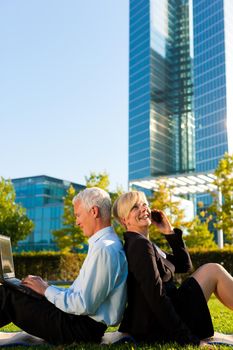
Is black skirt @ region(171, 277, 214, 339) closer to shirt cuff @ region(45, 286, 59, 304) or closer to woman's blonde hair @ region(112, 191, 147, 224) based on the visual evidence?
woman's blonde hair @ region(112, 191, 147, 224)

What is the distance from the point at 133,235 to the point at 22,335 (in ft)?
4.67

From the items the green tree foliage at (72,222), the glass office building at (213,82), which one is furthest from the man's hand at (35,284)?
the glass office building at (213,82)

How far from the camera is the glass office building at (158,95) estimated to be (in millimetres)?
120688

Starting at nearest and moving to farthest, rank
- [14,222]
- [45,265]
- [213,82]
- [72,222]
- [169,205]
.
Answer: [45,265] → [14,222] → [169,205] → [72,222] → [213,82]

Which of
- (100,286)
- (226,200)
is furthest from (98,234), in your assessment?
(226,200)

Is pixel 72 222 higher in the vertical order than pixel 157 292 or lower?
higher

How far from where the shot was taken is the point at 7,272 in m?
3.60

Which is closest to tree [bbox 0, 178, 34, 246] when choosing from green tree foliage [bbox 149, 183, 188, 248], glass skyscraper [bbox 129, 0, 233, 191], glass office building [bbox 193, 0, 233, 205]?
green tree foliage [bbox 149, 183, 188, 248]

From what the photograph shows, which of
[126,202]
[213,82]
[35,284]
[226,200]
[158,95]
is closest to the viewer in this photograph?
[35,284]

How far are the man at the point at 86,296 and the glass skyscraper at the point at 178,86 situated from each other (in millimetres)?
98841

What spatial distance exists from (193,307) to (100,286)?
2.40 feet

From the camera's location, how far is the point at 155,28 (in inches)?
5118

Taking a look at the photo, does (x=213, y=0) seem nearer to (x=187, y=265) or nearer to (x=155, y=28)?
(x=155, y=28)

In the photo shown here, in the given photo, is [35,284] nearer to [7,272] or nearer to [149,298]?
[7,272]
